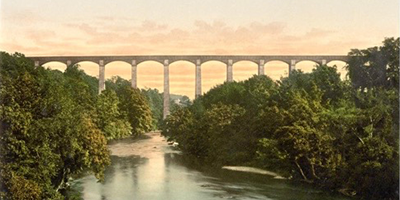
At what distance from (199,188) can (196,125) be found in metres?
25.3

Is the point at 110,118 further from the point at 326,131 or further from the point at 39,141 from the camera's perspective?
the point at 39,141

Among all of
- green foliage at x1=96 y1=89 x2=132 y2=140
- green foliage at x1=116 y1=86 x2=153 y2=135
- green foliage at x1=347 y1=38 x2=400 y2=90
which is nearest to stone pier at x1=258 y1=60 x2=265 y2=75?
green foliage at x1=116 y1=86 x2=153 y2=135

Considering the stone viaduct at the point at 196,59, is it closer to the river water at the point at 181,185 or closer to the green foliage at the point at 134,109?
the green foliage at the point at 134,109

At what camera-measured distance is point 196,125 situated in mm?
61344

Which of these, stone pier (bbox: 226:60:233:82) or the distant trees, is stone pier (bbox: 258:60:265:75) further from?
the distant trees

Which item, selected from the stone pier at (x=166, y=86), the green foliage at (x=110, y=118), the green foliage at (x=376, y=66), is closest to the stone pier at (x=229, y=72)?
the stone pier at (x=166, y=86)

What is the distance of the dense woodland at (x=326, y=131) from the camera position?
3241cm

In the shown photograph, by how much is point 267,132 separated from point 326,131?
7245 millimetres

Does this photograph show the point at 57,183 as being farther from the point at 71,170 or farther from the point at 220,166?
the point at 220,166

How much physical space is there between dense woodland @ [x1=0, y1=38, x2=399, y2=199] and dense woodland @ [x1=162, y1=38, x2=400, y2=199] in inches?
2.7

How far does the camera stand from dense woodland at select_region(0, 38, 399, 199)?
24.7 m

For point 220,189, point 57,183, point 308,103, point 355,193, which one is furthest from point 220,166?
point 57,183

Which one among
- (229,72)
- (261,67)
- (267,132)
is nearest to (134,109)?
(229,72)

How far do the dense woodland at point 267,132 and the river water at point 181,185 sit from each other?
69.3 inches
